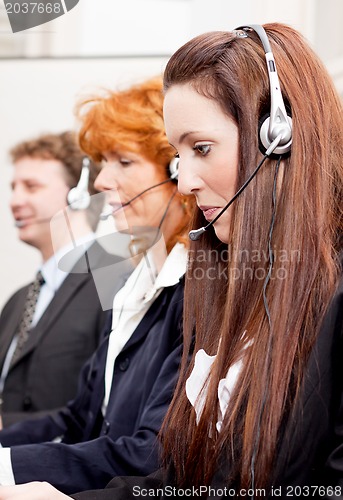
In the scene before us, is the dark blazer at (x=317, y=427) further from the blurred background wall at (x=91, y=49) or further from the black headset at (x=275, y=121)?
the blurred background wall at (x=91, y=49)

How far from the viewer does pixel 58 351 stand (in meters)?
2.12

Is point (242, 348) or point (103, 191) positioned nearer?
point (242, 348)

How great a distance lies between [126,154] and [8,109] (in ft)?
3.95

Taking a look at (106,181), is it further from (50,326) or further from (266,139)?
(266,139)

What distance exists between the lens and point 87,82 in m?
2.69

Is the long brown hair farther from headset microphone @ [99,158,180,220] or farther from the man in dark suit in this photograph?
the man in dark suit

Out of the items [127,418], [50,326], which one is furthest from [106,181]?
[50,326]

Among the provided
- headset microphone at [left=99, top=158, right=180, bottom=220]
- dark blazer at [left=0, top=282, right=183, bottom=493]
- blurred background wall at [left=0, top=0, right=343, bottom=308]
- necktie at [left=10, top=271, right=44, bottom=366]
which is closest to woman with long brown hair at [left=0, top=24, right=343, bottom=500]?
dark blazer at [left=0, top=282, right=183, bottom=493]

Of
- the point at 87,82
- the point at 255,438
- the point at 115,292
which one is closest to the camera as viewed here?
the point at 255,438

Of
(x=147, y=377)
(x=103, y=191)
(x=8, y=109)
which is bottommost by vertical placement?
(x=147, y=377)

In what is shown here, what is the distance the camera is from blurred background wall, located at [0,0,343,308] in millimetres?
2396

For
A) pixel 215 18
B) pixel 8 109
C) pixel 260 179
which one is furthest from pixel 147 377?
pixel 8 109

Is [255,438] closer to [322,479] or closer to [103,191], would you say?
[322,479]

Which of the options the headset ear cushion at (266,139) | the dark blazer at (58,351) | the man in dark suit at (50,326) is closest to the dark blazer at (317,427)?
the headset ear cushion at (266,139)
